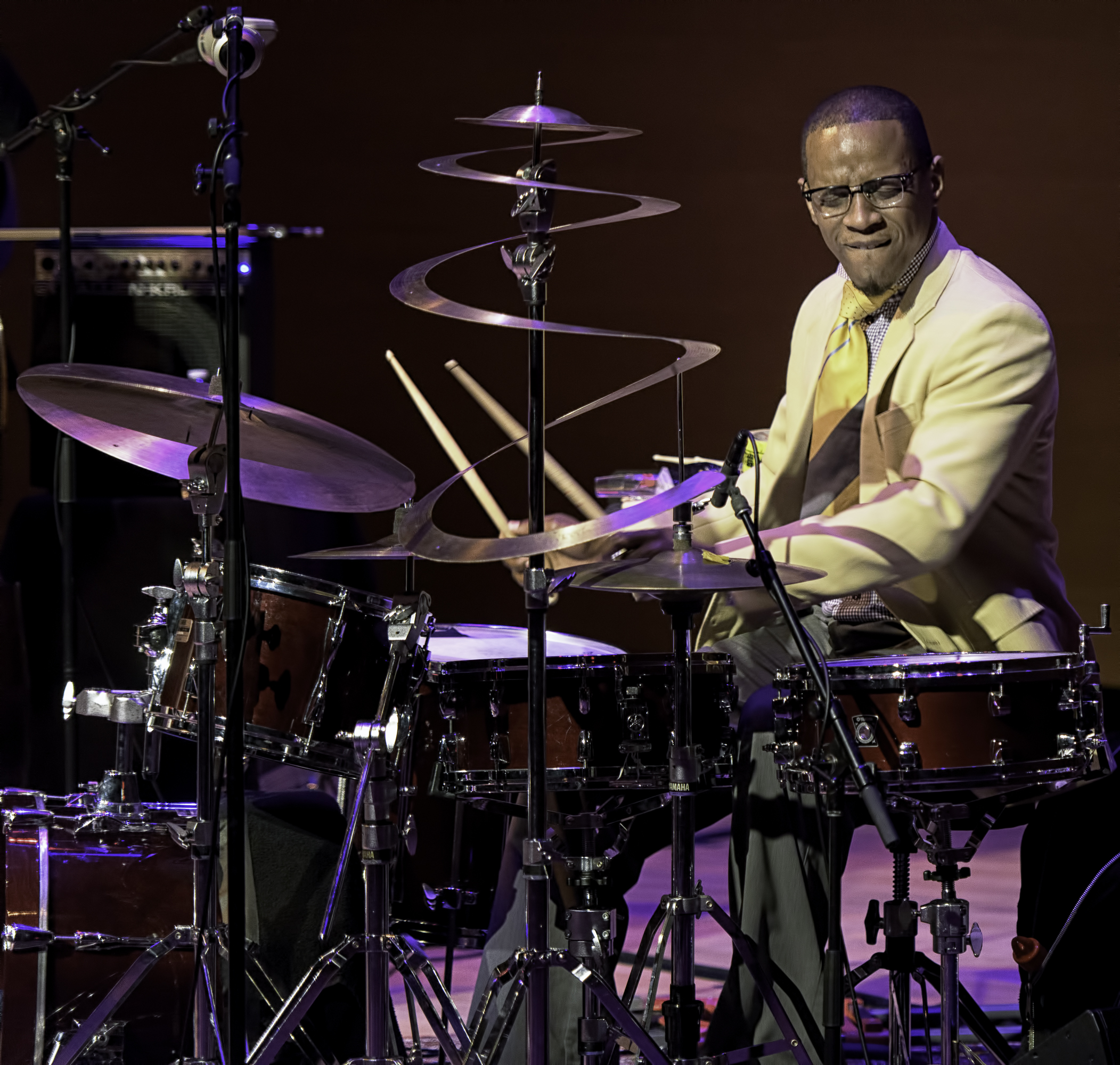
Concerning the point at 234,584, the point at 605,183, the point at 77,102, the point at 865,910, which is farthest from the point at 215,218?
the point at 605,183

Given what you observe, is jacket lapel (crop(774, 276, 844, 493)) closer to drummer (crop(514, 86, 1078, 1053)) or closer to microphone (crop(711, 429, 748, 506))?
drummer (crop(514, 86, 1078, 1053))

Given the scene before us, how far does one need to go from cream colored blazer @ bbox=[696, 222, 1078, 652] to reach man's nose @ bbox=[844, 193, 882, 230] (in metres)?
0.13

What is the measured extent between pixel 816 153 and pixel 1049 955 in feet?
5.10

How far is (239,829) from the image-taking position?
1716 millimetres

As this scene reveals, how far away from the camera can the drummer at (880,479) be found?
7.84 ft

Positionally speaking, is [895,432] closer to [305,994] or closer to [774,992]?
[774,992]

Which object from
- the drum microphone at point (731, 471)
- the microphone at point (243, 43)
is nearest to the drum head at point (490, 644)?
the drum microphone at point (731, 471)

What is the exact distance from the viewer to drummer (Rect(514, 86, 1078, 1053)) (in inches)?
94.0

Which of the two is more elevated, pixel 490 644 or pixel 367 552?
pixel 367 552

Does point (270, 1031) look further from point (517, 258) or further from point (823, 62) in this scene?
point (823, 62)

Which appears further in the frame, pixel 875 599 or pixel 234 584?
pixel 875 599

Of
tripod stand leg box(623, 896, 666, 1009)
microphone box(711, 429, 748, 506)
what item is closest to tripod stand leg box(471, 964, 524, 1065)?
tripod stand leg box(623, 896, 666, 1009)

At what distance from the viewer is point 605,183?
4.81 metres

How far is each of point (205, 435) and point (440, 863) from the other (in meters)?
1.05
